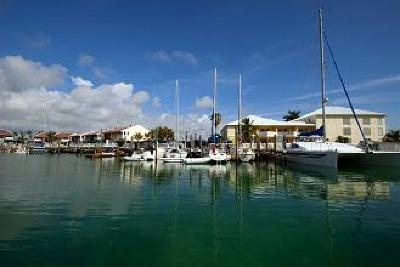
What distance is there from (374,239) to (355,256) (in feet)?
A: 9.27

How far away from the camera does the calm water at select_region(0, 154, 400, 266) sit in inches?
538

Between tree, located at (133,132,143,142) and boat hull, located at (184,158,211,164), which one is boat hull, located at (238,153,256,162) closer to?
boat hull, located at (184,158,211,164)

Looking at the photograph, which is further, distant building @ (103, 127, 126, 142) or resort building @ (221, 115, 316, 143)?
distant building @ (103, 127, 126, 142)

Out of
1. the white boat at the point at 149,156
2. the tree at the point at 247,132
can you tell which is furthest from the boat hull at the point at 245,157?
the tree at the point at 247,132

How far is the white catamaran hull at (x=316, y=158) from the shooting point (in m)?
52.1

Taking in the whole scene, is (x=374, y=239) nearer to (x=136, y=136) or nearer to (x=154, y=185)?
(x=154, y=185)

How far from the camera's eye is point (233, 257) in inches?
542

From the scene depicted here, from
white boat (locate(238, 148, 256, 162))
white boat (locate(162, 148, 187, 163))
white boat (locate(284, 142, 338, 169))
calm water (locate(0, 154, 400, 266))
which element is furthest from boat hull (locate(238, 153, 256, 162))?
calm water (locate(0, 154, 400, 266))

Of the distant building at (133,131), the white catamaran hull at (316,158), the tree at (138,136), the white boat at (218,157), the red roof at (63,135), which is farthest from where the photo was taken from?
the red roof at (63,135)

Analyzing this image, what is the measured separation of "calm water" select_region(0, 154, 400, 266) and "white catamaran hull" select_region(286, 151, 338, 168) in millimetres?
20729

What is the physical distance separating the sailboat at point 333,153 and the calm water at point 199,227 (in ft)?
73.8

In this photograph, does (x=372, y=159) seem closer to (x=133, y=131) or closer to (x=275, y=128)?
(x=275, y=128)

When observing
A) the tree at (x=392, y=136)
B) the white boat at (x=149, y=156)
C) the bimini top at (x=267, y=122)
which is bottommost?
the white boat at (x=149, y=156)

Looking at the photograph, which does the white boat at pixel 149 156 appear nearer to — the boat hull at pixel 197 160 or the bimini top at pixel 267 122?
the boat hull at pixel 197 160
